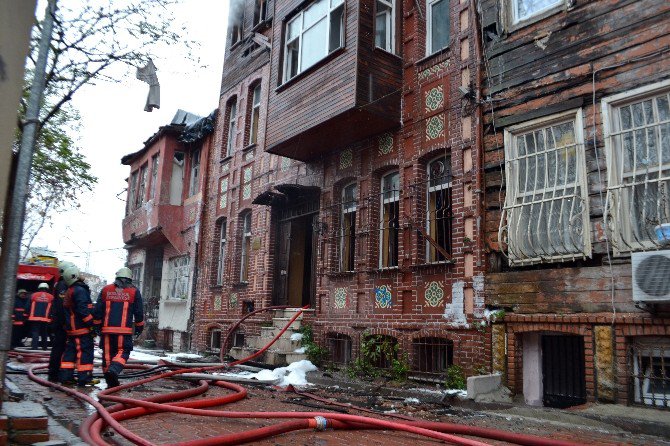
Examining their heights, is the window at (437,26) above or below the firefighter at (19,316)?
above

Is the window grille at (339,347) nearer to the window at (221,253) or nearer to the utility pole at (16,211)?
the window at (221,253)

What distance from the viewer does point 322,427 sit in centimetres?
498

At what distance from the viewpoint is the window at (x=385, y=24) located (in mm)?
11820

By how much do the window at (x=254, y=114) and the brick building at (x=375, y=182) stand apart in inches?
58.3

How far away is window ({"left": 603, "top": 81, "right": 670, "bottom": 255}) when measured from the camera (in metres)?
7.00

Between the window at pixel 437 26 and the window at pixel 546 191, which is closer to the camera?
the window at pixel 546 191

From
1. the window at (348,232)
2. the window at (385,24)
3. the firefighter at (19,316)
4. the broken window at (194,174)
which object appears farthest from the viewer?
the broken window at (194,174)

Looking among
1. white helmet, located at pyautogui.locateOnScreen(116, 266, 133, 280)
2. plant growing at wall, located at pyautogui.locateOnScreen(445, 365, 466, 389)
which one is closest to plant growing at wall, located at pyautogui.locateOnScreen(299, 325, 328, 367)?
plant growing at wall, located at pyautogui.locateOnScreen(445, 365, 466, 389)

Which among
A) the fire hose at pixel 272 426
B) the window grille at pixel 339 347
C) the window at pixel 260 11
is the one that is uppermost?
the window at pixel 260 11

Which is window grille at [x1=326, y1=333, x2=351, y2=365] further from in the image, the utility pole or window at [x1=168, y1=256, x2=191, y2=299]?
window at [x1=168, y1=256, x2=191, y2=299]

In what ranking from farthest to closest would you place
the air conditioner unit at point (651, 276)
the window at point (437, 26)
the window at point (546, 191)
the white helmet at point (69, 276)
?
the window at point (437, 26), the white helmet at point (69, 276), the window at point (546, 191), the air conditioner unit at point (651, 276)

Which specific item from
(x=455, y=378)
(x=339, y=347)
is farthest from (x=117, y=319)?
(x=455, y=378)

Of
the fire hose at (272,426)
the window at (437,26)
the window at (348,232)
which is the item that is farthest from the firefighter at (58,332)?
the window at (437,26)

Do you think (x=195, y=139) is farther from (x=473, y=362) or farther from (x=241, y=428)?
(x=241, y=428)
